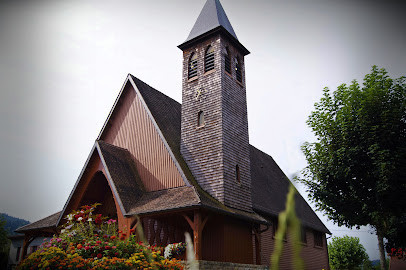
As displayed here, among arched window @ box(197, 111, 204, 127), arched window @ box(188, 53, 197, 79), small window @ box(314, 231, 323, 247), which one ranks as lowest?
small window @ box(314, 231, 323, 247)

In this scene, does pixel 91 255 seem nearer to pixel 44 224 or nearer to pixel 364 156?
pixel 44 224

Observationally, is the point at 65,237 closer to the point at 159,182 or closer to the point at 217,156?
the point at 159,182

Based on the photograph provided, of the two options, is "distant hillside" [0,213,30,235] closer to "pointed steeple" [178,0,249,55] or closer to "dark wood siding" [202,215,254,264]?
"dark wood siding" [202,215,254,264]

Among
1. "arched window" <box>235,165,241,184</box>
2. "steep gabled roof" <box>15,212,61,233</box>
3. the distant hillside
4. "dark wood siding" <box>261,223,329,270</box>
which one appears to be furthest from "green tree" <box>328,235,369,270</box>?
the distant hillside

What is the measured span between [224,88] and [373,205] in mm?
9789

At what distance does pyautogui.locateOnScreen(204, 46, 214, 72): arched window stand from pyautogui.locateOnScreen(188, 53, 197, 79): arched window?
70 cm

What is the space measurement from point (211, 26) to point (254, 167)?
10.7 meters

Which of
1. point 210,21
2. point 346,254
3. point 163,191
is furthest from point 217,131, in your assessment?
point 346,254

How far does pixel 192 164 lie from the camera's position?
17125 millimetres

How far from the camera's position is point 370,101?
17031 millimetres

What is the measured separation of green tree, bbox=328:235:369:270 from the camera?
95.8 ft

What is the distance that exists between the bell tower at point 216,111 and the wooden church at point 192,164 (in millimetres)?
55

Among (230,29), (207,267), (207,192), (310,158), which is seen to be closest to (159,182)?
(207,192)

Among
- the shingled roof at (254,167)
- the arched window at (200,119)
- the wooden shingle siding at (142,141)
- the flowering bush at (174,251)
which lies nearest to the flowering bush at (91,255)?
the flowering bush at (174,251)
